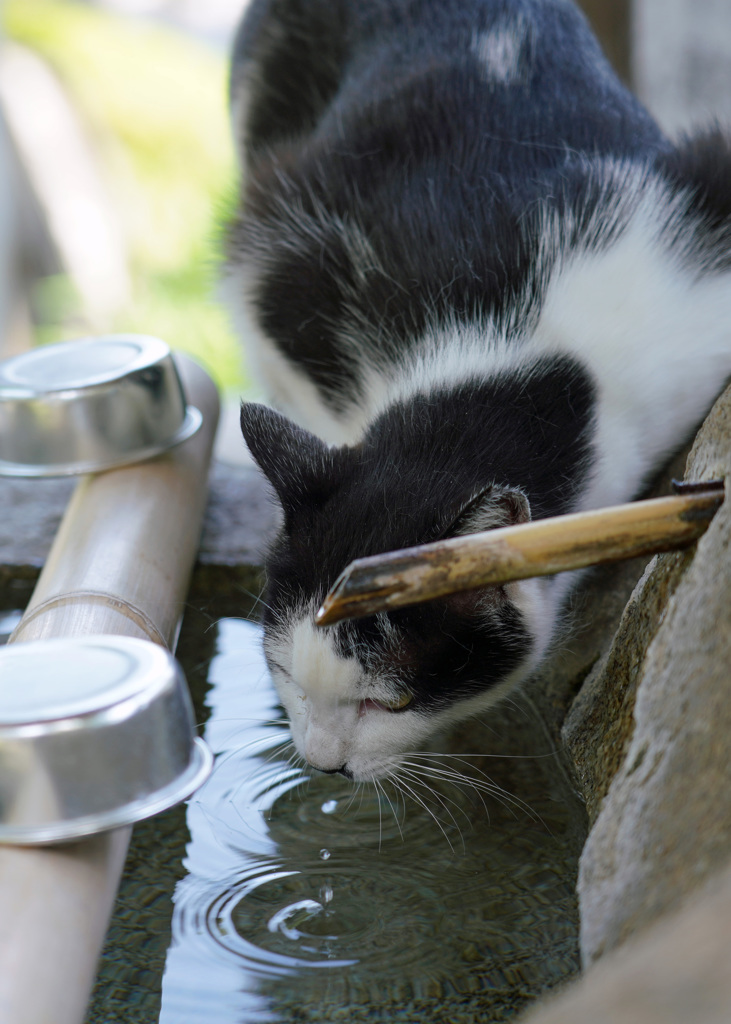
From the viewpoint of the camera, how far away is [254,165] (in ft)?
6.96

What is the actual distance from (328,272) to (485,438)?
51cm

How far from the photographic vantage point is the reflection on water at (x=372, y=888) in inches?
40.2

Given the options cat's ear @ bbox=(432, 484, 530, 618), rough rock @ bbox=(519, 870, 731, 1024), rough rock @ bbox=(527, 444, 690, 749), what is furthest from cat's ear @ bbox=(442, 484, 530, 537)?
rough rock @ bbox=(519, 870, 731, 1024)

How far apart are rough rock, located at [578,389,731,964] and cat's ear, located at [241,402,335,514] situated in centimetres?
40

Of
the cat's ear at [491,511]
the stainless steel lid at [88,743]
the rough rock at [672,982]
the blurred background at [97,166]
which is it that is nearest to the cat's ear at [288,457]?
the cat's ear at [491,511]

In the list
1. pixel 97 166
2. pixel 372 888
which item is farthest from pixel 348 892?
pixel 97 166

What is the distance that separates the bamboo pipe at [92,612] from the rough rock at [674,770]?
1.27ft

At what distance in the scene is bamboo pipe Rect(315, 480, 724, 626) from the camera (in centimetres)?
87

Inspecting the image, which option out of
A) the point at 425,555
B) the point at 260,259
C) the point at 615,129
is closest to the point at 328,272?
the point at 260,259

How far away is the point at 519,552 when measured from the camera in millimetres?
895

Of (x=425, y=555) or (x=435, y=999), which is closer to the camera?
(x=425, y=555)


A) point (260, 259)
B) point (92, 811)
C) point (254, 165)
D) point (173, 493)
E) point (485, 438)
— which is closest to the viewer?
point (92, 811)

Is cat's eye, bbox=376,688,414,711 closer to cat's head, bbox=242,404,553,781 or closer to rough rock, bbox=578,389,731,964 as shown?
cat's head, bbox=242,404,553,781

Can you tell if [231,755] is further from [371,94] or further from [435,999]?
[371,94]
